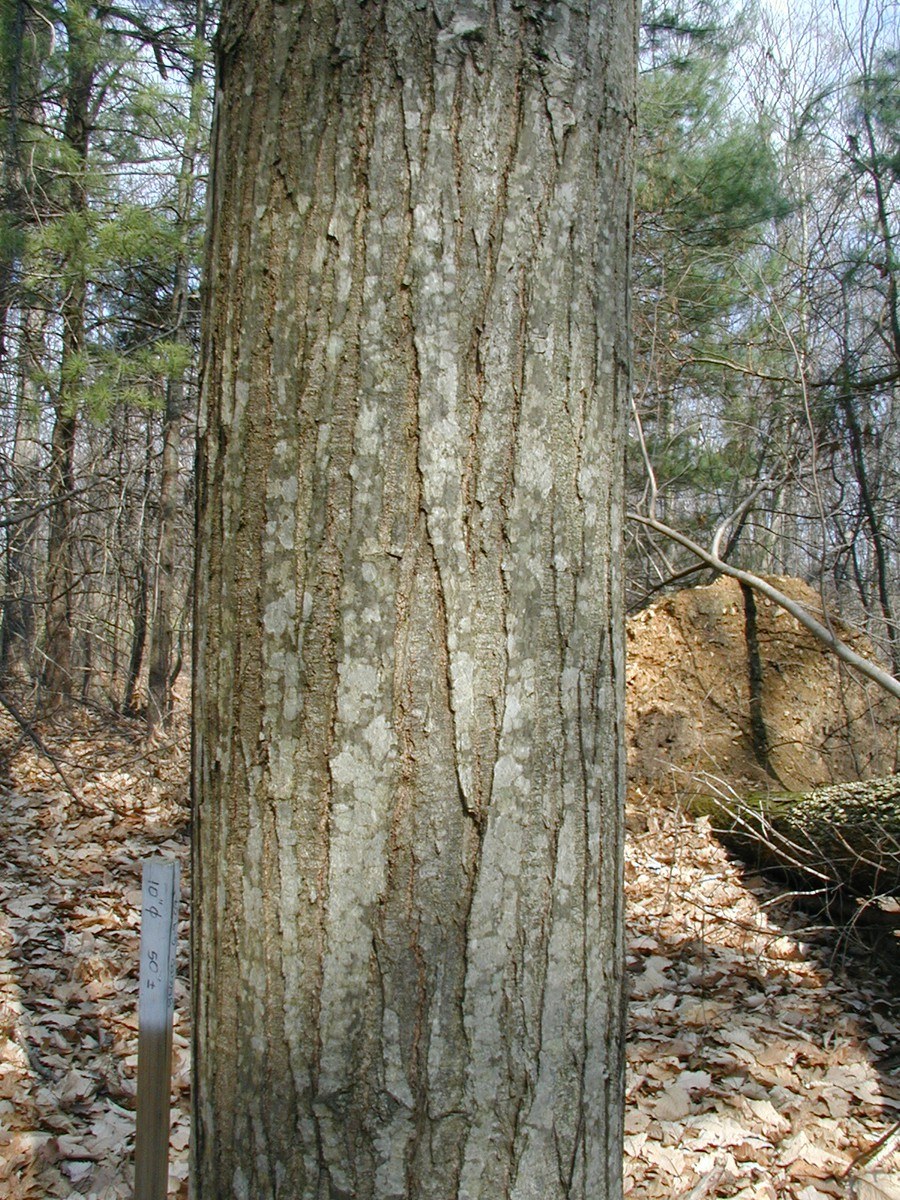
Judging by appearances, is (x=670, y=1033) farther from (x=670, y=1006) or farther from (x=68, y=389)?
(x=68, y=389)

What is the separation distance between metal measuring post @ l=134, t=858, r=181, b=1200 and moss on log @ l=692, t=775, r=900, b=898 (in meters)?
3.47

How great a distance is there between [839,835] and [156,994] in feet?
12.6

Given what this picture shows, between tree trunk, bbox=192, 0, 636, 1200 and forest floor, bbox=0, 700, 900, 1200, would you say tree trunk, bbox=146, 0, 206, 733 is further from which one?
tree trunk, bbox=192, 0, 636, 1200

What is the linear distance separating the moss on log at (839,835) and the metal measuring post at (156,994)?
347cm

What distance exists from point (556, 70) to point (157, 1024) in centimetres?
165

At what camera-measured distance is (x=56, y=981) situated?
407cm

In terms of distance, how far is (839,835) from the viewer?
4.54 meters

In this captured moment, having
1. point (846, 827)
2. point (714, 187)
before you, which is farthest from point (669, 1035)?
point (714, 187)

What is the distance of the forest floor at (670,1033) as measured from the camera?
286cm

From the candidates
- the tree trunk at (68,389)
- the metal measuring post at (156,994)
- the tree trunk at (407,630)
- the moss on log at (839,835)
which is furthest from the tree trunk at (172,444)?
the tree trunk at (407,630)

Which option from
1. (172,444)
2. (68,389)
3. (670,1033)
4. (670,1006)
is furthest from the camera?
(172,444)

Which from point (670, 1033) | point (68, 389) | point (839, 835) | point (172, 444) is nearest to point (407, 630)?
point (670, 1033)

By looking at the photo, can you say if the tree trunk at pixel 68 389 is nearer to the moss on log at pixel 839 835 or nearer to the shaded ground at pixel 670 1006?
the shaded ground at pixel 670 1006

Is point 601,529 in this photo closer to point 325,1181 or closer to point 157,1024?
point 325,1181
